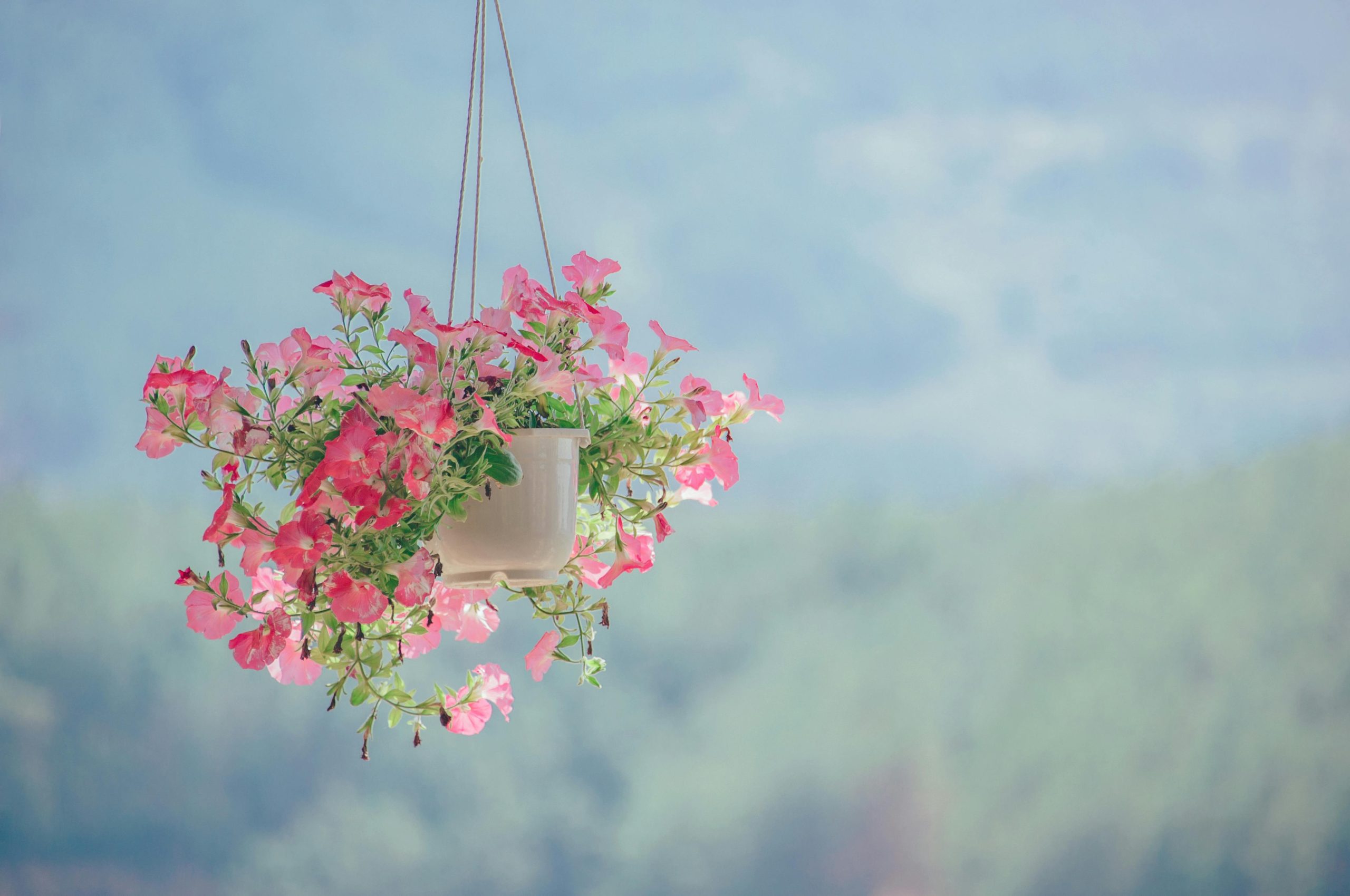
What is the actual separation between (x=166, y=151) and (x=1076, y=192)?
2.42m

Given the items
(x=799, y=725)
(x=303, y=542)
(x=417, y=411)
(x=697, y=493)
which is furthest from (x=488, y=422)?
(x=799, y=725)

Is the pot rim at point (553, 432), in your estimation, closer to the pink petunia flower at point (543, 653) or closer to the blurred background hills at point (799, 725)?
the pink petunia flower at point (543, 653)

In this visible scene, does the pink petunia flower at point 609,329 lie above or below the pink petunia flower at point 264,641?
above

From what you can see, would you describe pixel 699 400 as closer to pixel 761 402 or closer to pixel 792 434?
pixel 761 402

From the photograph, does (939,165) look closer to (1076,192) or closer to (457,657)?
(1076,192)

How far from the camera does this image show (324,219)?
9.86ft

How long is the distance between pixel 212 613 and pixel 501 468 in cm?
25

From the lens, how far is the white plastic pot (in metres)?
0.91

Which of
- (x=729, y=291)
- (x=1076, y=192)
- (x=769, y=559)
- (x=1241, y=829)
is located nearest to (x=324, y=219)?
(x=729, y=291)

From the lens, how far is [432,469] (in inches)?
31.7

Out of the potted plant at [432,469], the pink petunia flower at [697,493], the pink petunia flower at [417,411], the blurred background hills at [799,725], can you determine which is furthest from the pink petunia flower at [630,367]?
the blurred background hills at [799,725]

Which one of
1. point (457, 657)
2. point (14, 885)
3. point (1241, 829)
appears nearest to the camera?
point (14, 885)

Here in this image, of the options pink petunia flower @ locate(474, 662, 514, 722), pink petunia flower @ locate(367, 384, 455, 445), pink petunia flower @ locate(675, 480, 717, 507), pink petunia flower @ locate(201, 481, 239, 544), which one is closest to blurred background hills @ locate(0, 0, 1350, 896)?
pink petunia flower @ locate(474, 662, 514, 722)

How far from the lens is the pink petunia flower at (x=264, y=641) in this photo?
860 mm
